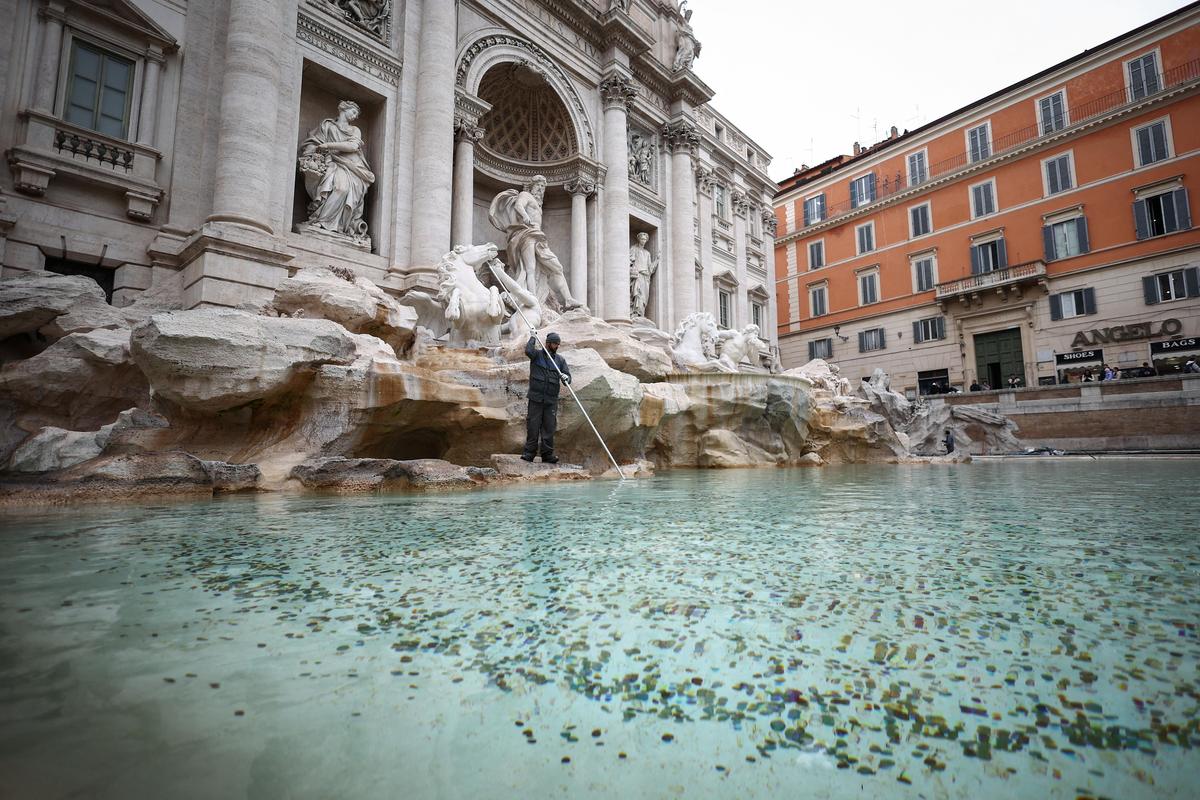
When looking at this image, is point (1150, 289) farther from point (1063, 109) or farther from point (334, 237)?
point (334, 237)

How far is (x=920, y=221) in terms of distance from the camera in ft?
79.7

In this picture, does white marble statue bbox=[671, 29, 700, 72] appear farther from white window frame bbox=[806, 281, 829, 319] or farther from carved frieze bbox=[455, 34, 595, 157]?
white window frame bbox=[806, 281, 829, 319]

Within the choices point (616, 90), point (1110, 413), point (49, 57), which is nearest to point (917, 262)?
point (1110, 413)

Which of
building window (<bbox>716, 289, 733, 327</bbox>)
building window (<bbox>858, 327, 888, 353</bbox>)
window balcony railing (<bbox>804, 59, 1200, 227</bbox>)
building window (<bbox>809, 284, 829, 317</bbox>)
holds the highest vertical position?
window balcony railing (<bbox>804, 59, 1200, 227</bbox>)

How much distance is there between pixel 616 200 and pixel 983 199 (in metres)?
16.2

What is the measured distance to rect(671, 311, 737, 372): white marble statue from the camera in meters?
9.85

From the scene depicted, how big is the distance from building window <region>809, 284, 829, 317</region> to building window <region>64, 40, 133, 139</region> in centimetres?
2592

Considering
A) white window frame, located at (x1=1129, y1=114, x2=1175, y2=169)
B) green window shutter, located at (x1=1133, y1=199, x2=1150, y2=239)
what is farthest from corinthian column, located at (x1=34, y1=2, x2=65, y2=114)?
white window frame, located at (x1=1129, y1=114, x2=1175, y2=169)

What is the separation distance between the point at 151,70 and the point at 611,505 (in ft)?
35.0

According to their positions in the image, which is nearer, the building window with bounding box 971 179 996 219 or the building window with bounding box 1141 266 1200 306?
the building window with bounding box 1141 266 1200 306

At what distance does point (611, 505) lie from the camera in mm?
3242

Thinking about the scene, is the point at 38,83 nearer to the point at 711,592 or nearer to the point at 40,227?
the point at 40,227

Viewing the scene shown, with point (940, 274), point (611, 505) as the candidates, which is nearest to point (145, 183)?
point (611, 505)

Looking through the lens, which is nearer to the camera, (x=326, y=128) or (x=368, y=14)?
(x=326, y=128)
